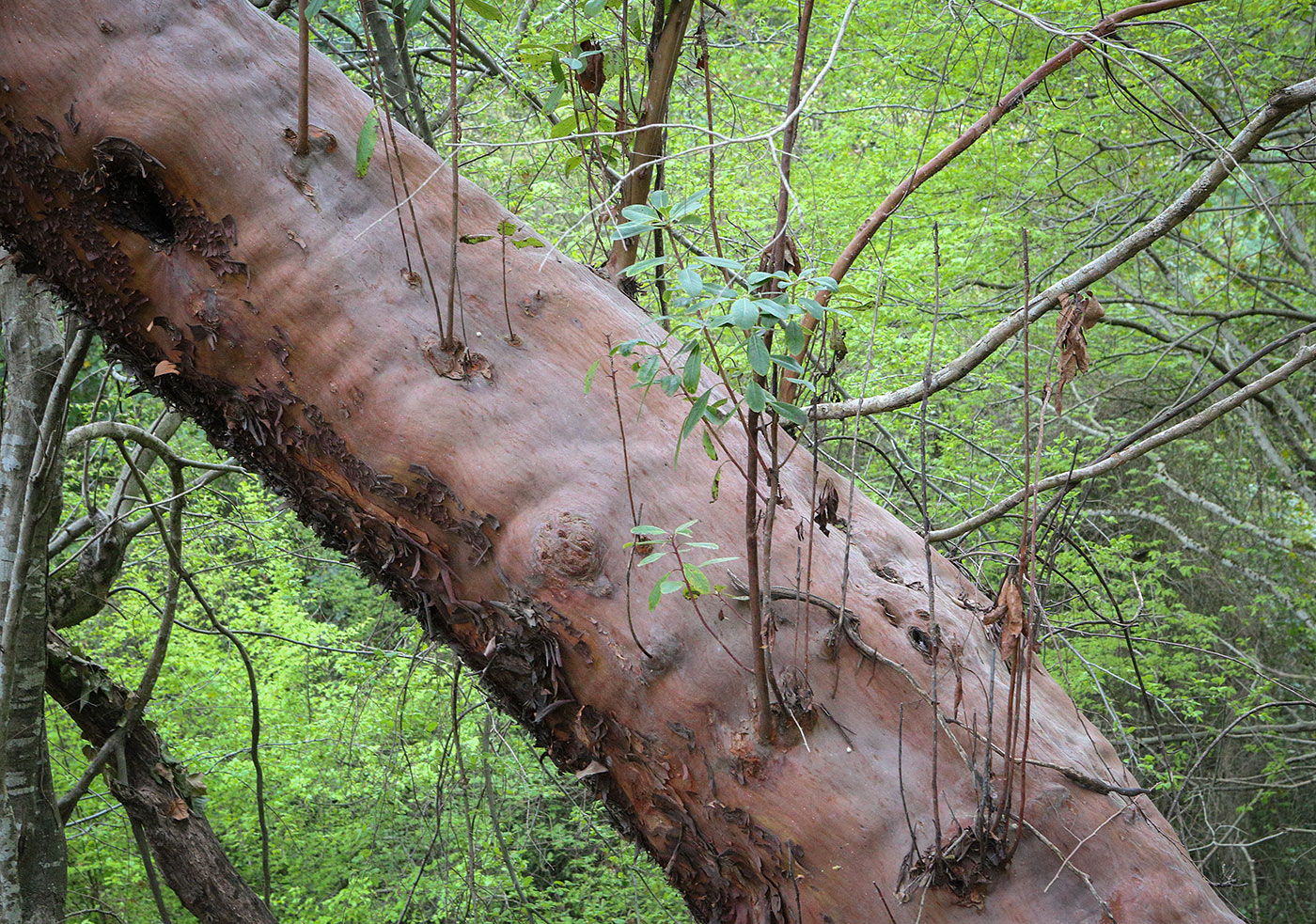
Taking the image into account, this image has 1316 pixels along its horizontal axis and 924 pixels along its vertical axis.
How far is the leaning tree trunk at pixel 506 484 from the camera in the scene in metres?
1.24

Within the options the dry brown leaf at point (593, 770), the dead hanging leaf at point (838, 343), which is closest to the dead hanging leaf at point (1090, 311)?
the dead hanging leaf at point (838, 343)

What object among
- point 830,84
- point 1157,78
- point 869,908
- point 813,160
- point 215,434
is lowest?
point 869,908

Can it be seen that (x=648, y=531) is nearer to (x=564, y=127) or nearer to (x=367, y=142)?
(x=367, y=142)

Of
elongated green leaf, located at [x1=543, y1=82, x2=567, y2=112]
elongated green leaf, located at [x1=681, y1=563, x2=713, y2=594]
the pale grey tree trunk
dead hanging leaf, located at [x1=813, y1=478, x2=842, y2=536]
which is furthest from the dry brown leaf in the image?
the pale grey tree trunk

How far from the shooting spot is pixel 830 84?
20.4ft

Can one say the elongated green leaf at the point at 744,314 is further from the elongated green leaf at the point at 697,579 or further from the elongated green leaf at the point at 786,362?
the elongated green leaf at the point at 697,579

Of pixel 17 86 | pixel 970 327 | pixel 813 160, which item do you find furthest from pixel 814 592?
pixel 970 327

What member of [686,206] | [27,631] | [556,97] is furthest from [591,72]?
[27,631]

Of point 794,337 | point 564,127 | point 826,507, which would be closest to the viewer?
point 794,337

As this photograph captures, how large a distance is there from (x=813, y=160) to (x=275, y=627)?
4.65 m

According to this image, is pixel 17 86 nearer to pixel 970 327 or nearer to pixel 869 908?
pixel 869 908

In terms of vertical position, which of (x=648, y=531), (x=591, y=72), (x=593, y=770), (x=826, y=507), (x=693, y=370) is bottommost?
(x=593, y=770)

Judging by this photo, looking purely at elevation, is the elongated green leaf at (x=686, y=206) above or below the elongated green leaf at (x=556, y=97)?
below

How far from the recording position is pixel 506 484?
1.32 m
